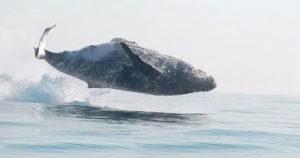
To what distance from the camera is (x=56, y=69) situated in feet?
92.8

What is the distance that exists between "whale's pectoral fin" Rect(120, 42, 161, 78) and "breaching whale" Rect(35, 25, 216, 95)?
0.39 metres

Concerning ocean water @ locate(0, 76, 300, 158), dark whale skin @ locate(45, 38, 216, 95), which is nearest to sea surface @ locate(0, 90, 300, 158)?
ocean water @ locate(0, 76, 300, 158)

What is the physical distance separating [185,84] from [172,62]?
41.6 inches

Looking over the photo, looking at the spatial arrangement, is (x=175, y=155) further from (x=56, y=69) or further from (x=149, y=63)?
(x=56, y=69)

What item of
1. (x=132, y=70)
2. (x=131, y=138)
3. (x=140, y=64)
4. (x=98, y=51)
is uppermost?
(x=98, y=51)

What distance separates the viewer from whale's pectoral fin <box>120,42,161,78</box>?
25.2m

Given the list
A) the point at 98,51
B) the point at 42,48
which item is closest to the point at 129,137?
the point at 98,51

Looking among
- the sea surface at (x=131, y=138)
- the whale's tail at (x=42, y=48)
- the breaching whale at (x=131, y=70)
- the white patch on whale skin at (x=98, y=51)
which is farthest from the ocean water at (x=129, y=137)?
the whale's tail at (x=42, y=48)

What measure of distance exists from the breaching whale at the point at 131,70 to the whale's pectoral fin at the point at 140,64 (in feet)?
1.29

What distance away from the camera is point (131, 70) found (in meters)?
26.4

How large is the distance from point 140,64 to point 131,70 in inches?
41.9

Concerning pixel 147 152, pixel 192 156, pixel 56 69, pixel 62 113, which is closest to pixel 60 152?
pixel 147 152

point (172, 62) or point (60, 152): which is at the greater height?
point (172, 62)

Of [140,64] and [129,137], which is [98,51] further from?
[129,137]
